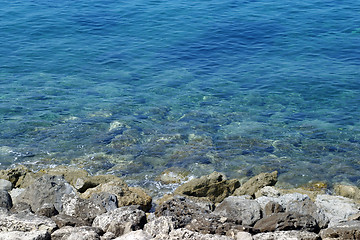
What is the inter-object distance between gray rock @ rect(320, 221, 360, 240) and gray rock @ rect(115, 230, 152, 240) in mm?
3901

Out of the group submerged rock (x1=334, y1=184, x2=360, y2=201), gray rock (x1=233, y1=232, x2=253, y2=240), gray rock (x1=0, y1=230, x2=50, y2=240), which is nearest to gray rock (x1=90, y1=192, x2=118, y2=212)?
gray rock (x1=0, y1=230, x2=50, y2=240)

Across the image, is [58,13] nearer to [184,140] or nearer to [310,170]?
[184,140]

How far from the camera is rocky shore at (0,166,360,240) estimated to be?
957 centimetres

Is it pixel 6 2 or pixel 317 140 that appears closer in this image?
pixel 317 140

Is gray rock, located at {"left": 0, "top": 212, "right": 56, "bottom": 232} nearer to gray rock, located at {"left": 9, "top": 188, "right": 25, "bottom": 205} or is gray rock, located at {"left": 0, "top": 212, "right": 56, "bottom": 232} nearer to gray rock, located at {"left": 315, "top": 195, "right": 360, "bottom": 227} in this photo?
gray rock, located at {"left": 9, "top": 188, "right": 25, "bottom": 205}

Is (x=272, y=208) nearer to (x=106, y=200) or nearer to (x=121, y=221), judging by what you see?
(x=121, y=221)

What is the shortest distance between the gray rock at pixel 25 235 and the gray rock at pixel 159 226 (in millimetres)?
2212

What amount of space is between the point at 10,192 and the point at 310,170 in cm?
1019

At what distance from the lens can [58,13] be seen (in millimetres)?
36750

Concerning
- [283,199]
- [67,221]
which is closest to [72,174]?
[67,221]

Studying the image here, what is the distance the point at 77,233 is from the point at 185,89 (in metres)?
14.6

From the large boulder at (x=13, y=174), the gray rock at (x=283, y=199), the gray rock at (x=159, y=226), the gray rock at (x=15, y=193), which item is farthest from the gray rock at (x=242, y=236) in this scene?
the large boulder at (x=13, y=174)

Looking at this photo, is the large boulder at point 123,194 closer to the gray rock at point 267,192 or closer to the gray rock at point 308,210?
the gray rock at point 267,192

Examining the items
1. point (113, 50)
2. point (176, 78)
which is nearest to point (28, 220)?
point (176, 78)
